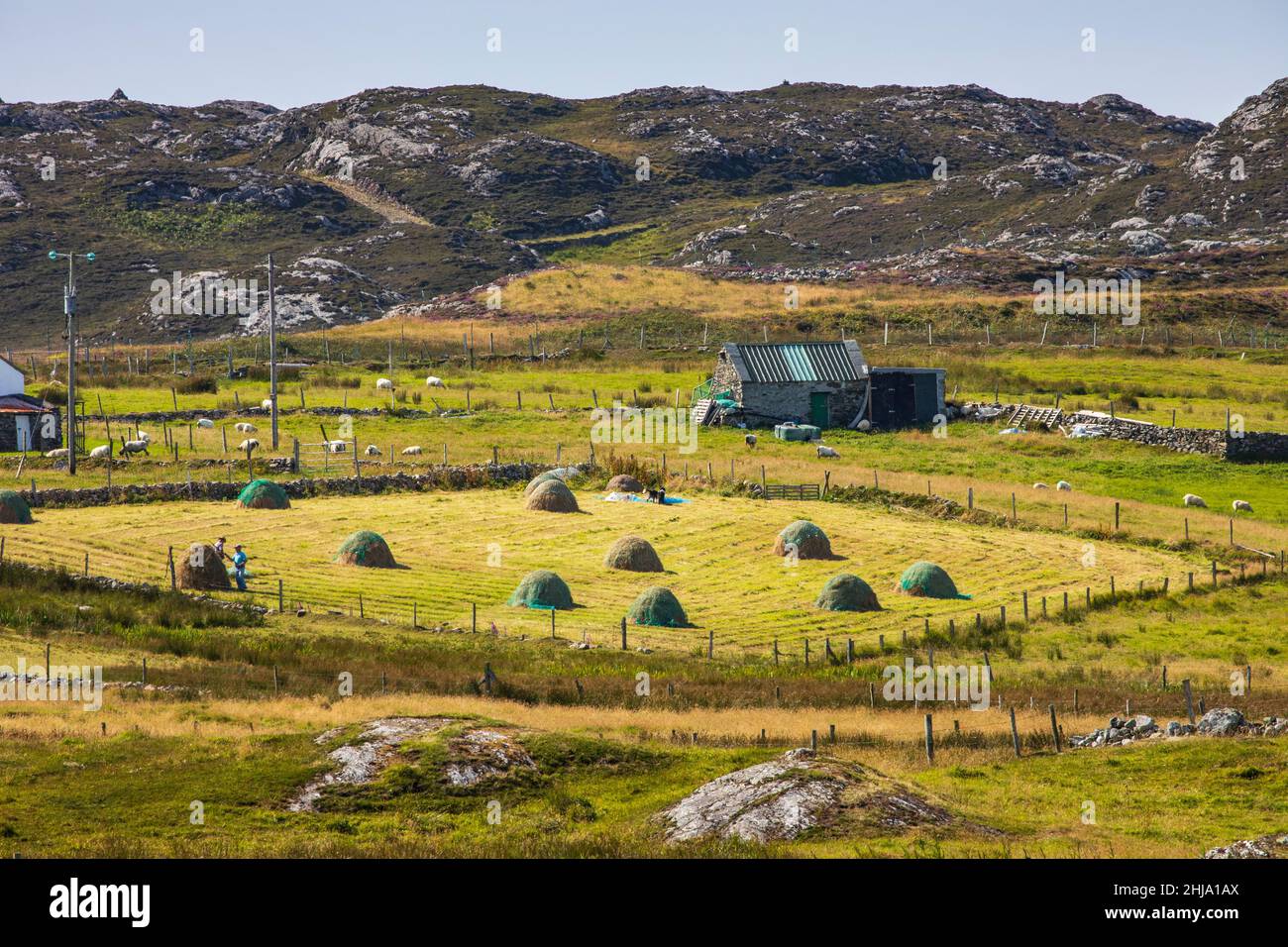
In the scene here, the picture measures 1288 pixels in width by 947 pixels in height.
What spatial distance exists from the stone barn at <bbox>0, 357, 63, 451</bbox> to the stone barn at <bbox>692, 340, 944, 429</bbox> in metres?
35.8

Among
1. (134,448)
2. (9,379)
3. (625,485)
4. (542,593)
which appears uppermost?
(9,379)

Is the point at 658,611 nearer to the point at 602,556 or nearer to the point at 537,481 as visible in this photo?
the point at 602,556

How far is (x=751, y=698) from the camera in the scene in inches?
1382

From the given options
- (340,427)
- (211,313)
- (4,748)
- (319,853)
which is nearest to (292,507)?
(340,427)

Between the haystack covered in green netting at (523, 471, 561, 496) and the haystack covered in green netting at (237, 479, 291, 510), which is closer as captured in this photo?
the haystack covered in green netting at (237, 479, 291, 510)

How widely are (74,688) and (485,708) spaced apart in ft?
31.5

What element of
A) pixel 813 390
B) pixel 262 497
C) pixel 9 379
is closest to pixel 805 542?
pixel 262 497

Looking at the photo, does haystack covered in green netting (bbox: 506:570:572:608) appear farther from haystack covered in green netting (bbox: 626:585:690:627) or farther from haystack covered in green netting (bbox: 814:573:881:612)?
haystack covered in green netting (bbox: 814:573:881:612)

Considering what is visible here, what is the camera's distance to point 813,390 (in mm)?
86125

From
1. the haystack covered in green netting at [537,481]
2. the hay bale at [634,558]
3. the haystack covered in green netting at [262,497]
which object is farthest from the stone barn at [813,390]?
the hay bale at [634,558]

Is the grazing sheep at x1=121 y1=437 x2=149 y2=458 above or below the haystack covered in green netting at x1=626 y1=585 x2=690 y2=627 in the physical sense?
above

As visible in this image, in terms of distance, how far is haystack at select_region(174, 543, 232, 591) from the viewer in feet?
146

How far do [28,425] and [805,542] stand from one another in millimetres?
41725

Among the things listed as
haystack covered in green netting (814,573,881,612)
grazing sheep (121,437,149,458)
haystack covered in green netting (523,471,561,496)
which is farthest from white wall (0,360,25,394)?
haystack covered in green netting (814,573,881,612)
